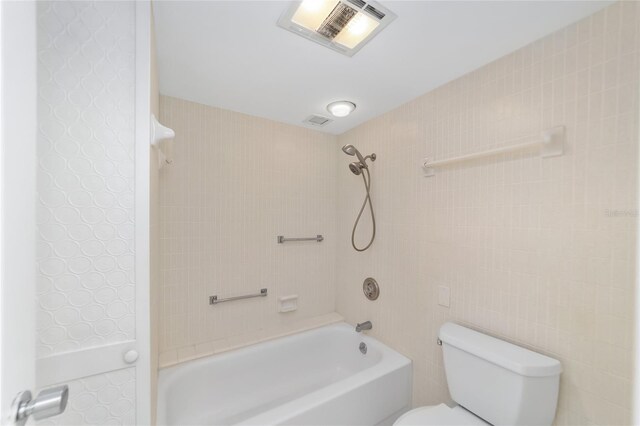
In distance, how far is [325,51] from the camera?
1.27 metres

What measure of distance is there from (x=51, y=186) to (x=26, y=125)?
0.40 meters

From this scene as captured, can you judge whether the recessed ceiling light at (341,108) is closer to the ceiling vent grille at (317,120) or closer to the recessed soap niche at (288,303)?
the ceiling vent grille at (317,120)

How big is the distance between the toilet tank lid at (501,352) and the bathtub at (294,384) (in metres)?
0.51

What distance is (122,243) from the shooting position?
2.89 feet

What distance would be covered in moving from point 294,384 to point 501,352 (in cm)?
147

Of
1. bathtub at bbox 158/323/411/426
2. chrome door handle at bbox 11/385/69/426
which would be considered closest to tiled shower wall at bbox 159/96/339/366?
bathtub at bbox 158/323/411/426

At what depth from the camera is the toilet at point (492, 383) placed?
1043mm

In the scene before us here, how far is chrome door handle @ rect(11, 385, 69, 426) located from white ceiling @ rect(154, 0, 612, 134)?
1.24 metres

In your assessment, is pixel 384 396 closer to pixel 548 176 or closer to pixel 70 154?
pixel 548 176

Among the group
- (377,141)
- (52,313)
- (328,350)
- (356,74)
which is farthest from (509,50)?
(328,350)

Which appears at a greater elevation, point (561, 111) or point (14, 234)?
point (561, 111)

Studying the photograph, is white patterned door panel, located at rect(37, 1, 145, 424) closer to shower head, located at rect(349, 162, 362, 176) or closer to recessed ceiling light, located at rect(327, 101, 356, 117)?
recessed ceiling light, located at rect(327, 101, 356, 117)

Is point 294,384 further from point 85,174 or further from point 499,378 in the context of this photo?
point 85,174

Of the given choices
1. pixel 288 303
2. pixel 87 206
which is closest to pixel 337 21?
pixel 87 206
